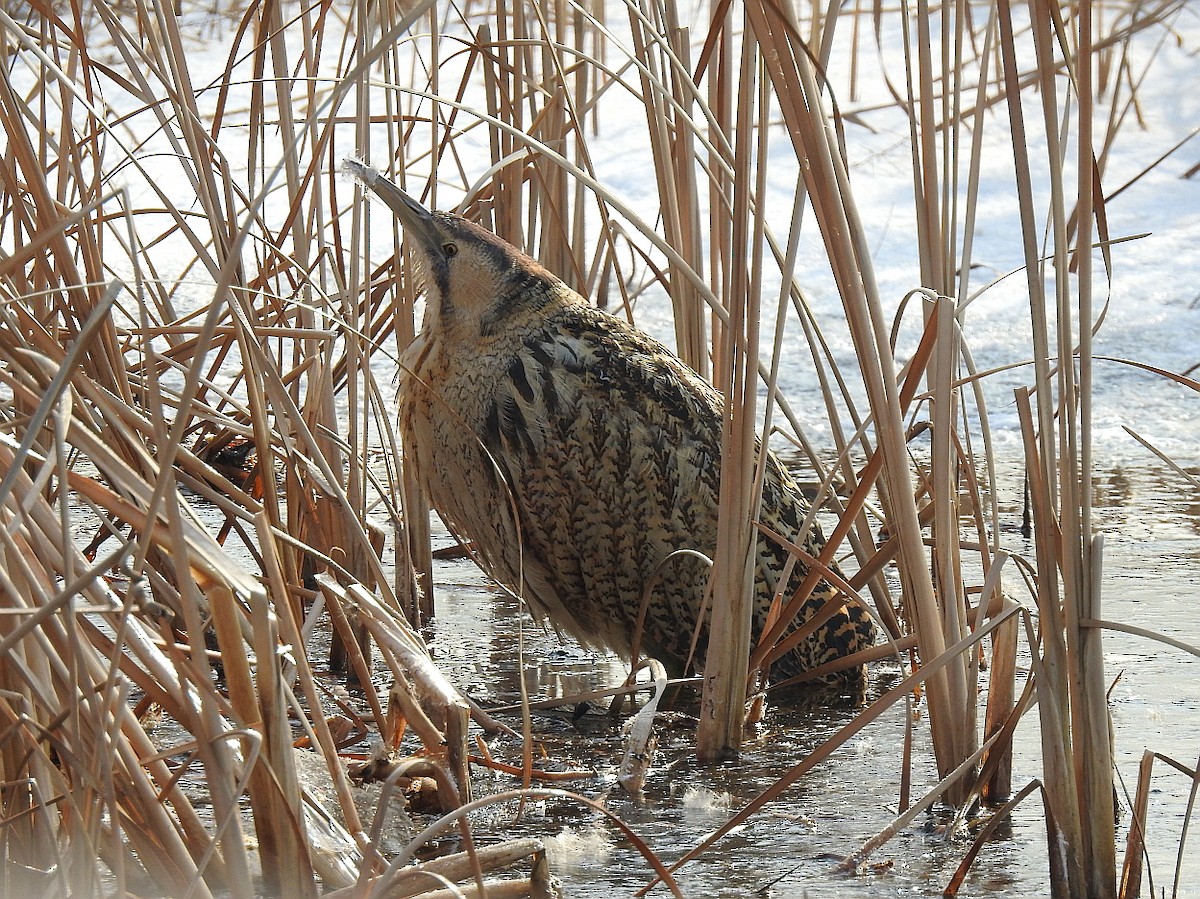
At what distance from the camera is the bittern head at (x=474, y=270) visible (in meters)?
3.10

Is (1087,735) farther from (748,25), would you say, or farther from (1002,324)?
(1002,324)

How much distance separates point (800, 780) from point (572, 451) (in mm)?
868

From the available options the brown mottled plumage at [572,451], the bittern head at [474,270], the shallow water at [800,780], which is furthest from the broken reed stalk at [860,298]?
the bittern head at [474,270]

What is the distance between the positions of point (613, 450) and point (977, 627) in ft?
3.81

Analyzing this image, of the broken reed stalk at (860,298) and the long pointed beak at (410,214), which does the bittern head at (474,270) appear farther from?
the broken reed stalk at (860,298)

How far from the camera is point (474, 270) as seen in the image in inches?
122

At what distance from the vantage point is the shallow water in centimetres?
203

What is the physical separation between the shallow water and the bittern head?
676mm

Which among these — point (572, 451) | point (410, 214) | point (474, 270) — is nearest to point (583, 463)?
point (572, 451)

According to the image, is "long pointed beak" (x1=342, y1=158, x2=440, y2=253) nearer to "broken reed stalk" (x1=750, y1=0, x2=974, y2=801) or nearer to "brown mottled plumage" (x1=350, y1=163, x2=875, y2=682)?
"brown mottled plumage" (x1=350, y1=163, x2=875, y2=682)

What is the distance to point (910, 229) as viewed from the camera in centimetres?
664

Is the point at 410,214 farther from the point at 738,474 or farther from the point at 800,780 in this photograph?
the point at 800,780

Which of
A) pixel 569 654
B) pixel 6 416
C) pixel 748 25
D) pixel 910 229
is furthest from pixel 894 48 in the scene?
pixel 6 416

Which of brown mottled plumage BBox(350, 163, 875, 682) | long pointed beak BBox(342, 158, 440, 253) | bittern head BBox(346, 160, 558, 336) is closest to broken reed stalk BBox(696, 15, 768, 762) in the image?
brown mottled plumage BBox(350, 163, 875, 682)
